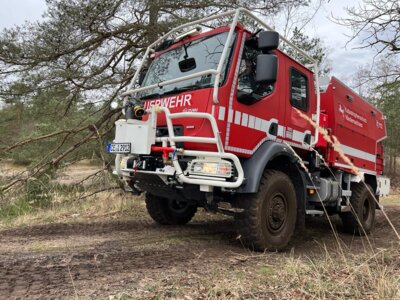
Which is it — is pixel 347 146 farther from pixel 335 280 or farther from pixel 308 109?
pixel 335 280

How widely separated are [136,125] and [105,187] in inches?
235

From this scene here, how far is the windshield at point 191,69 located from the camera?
4.85 metres

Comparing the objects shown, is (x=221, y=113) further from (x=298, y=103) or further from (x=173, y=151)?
(x=298, y=103)

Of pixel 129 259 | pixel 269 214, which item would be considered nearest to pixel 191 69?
pixel 269 214

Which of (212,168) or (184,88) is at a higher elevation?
(184,88)

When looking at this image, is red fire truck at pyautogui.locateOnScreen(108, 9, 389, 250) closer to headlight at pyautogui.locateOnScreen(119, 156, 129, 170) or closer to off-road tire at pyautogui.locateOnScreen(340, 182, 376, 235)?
headlight at pyautogui.locateOnScreen(119, 156, 129, 170)

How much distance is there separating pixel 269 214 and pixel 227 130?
1.22 metres

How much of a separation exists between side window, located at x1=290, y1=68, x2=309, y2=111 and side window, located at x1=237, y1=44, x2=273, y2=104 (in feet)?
3.12

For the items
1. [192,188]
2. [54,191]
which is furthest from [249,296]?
[54,191]

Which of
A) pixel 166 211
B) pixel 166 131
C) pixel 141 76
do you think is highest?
pixel 141 76

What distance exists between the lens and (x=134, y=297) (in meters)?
2.99

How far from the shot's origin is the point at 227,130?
4.62 metres

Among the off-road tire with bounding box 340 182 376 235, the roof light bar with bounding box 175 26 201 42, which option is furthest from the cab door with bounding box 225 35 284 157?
the off-road tire with bounding box 340 182 376 235

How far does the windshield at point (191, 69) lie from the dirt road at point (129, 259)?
199cm
